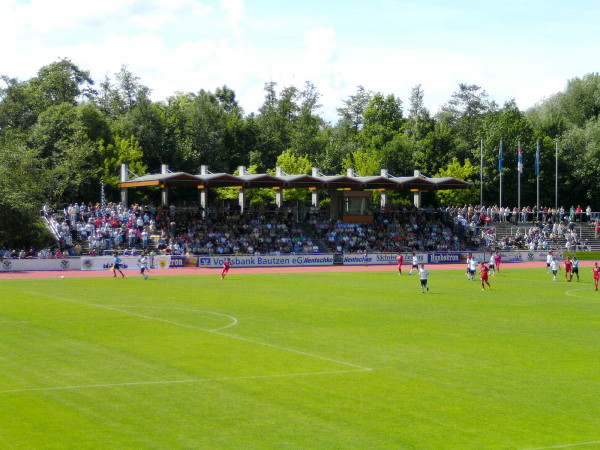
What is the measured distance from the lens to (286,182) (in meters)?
76.2

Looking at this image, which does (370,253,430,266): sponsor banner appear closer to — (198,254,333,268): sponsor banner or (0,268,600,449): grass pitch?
(198,254,333,268): sponsor banner

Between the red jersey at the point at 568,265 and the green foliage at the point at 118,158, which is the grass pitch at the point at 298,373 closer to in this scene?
the red jersey at the point at 568,265

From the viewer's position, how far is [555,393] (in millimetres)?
18391

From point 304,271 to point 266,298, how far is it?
23775 millimetres

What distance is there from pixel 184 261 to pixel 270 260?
7529 mm

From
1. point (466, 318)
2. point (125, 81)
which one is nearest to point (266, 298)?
point (466, 318)

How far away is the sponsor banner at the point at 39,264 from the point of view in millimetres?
59625

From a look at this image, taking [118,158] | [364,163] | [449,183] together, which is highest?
[364,163]

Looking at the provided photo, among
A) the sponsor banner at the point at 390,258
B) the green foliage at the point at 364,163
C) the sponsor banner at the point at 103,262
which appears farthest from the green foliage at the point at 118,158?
the sponsor banner at the point at 390,258

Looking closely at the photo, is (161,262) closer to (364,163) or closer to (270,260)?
(270,260)

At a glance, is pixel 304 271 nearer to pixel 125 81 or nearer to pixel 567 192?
pixel 567 192

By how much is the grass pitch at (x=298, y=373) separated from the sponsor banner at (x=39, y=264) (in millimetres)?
20778

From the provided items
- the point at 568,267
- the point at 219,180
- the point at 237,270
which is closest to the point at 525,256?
the point at 568,267

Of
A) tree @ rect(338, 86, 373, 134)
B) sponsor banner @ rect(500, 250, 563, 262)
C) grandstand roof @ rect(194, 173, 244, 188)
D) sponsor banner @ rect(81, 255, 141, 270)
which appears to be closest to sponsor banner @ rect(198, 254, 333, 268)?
sponsor banner @ rect(81, 255, 141, 270)
